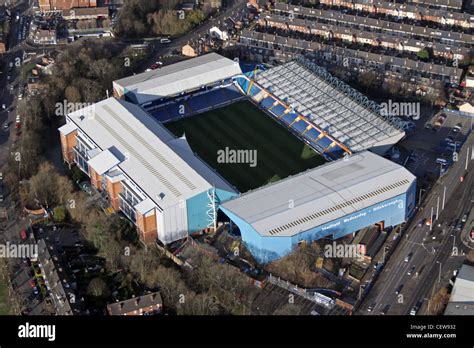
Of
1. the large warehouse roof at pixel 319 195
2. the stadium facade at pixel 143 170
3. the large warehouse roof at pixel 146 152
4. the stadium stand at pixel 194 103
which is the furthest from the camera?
the stadium stand at pixel 194 103

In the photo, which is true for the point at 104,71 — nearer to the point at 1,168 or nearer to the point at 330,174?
the point at 1,168

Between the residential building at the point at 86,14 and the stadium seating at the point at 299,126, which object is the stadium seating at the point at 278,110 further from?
the residential building at the point at 86,14

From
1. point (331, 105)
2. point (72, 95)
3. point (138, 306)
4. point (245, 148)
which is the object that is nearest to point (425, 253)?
point (331, 105)

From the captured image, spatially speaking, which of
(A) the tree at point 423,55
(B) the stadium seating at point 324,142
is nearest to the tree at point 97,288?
(B) the stadium seating at point 324,142

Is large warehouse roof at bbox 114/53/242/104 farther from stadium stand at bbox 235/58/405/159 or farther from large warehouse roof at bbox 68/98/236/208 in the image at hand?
large warehouse roof at bbox 68/98/236/208

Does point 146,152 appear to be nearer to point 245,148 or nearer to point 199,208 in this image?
point 199,208

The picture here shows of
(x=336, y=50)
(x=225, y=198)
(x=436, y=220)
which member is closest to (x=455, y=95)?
(x=336, y=50)
